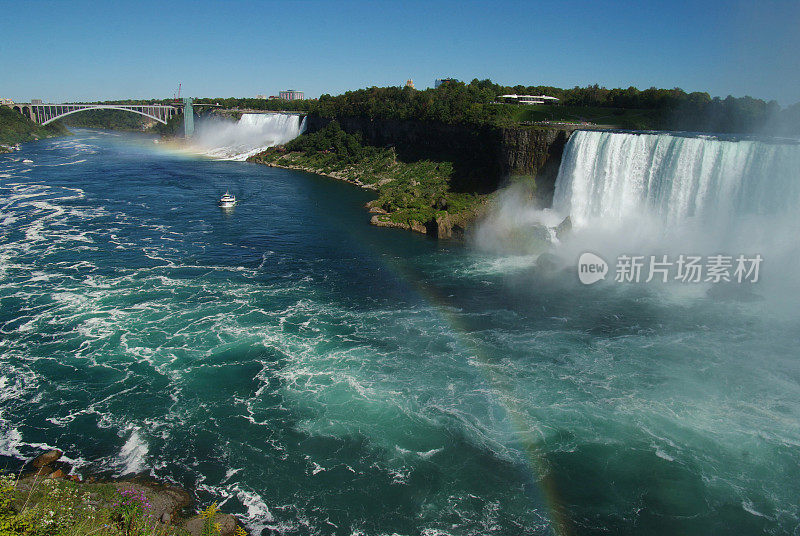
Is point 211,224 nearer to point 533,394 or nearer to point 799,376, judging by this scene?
point 533,394

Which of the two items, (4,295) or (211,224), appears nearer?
(4,295)

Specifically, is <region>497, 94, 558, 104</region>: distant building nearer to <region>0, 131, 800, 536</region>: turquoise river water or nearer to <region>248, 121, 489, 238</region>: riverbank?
<region>248, 121, 489, 238</region>: riverbank

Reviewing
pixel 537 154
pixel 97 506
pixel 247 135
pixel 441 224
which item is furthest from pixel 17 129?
pixel 97 506

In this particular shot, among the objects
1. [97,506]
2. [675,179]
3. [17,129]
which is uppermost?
[675,179]

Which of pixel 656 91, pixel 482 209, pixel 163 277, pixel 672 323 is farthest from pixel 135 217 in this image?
pixel 656 91

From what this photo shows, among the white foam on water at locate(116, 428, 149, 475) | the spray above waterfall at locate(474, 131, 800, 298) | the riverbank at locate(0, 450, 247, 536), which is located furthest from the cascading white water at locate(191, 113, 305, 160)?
the riverbank at locate(0, 450, 247, 536)

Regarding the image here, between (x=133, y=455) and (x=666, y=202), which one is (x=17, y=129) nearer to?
(x=133, y=455)

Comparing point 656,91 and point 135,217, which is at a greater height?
point 656,91
